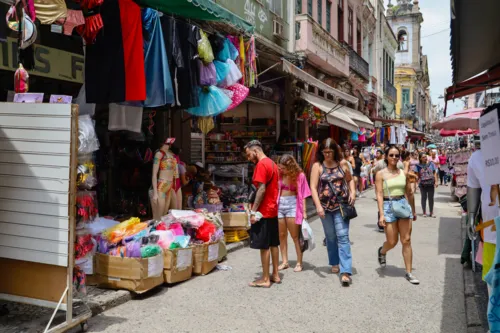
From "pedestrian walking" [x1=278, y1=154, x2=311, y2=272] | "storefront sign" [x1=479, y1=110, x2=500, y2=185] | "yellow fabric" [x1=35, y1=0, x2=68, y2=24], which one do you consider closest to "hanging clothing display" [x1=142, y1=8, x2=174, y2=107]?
"yellow fabric" [x1=35, y1=0, x2=68, y2=24]

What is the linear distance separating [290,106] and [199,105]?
8.62 m

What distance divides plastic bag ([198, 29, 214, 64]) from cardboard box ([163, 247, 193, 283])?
3.12 meters

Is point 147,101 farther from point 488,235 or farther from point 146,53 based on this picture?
point 488,235

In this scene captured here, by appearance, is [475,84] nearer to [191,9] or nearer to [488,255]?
[488,255]

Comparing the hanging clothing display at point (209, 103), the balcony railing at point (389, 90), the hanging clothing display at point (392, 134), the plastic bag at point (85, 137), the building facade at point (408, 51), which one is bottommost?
the plastic bag at point (85, 137)

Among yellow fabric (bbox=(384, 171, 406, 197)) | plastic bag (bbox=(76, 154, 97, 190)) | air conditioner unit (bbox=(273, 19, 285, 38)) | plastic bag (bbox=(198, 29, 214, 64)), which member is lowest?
yellow fabric (bbox=(384, 171, 406, 197))

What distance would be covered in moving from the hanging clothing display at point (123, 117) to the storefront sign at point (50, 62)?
711 millimetres

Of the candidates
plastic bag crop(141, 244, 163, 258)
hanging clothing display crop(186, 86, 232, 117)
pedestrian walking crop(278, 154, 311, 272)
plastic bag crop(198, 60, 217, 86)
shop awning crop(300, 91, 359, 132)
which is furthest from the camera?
shop awning crop(300, 91, 359, 132)

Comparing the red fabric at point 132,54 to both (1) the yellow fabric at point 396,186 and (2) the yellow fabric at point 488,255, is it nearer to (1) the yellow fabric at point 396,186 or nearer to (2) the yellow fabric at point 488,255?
(1) the yellow fabric at point 396,186

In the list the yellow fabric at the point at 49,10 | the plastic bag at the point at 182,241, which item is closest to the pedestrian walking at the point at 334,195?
the plastic bag at the point at 182,241

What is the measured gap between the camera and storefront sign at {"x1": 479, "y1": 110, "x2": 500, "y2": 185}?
343 cm

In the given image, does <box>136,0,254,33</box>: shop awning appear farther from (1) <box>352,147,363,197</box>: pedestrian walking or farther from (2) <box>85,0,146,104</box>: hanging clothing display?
(1) <box>352,147,363,197</box>: pedestrian walking

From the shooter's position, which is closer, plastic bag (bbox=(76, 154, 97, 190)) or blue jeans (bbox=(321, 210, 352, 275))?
plastic bag (bbox=(76, 154, 97, 190))

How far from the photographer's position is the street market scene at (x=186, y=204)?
4168 mm
